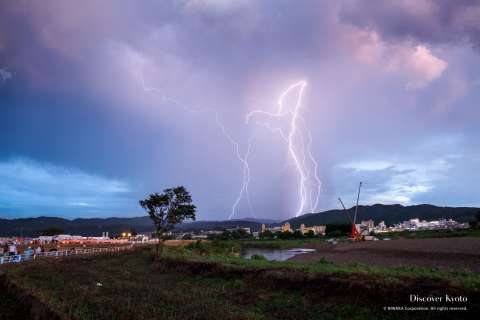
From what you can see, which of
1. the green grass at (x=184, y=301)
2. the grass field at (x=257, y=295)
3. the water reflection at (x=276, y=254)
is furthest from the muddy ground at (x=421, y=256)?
the green grass at (x=184, y=301)

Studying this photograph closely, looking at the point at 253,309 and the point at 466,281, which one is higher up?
the point at 466,281

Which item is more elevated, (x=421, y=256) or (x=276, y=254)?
(x=421, y=256)

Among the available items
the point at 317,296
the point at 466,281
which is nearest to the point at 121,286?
the point at 317,296

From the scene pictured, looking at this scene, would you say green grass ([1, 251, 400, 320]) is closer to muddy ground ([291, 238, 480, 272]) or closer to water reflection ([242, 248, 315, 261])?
muddy ground ([291, 238, 480, 272])

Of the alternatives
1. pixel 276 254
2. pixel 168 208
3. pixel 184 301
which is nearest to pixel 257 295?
pixel 184 301

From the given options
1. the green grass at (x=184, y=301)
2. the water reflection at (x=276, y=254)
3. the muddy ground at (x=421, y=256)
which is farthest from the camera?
the water reflection at (x=276, y=254)

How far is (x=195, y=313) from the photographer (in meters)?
13.0

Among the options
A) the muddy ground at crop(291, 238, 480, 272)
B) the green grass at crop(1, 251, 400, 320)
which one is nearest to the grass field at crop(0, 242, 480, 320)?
the green grass at crop(1, 251, 400, 320)

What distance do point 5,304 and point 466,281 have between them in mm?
20348

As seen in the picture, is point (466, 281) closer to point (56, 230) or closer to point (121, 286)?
point (121, 286)

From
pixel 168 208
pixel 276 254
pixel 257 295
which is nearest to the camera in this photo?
pixel 257 295

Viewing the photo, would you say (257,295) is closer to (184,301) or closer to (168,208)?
(184,301)

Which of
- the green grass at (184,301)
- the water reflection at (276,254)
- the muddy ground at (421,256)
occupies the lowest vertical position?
the water reflection at (276,254)

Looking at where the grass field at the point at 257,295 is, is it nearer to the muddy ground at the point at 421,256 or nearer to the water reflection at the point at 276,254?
the muddy ground at the point at 421,256
